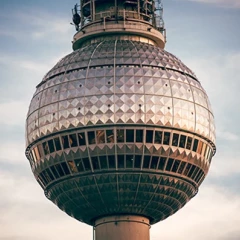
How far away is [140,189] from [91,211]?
17.0 ft

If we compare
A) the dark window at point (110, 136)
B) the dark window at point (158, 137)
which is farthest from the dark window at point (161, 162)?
the dark window at point (110, 136)

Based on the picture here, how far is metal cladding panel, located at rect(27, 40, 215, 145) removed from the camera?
349 feet

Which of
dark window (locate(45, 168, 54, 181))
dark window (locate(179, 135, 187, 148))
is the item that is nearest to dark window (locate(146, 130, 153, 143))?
dark window (locate(179, 135, 187, 148))

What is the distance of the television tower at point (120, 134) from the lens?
106 m

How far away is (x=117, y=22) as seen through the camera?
113 m

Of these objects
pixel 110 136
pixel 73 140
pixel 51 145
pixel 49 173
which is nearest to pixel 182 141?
pixel 110 136

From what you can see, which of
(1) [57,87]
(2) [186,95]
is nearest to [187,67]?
(2) [186,95]

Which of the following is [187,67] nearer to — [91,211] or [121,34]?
[121,34]

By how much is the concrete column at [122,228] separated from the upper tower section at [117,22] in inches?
618

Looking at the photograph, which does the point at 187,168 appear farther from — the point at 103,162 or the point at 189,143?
the point at 103,162

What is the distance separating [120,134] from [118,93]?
3.39 metres

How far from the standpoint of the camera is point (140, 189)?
107562mm

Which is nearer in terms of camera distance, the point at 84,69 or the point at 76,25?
the point at 84,69

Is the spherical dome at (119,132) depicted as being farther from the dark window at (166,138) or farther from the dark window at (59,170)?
the dark window at (59,170)
